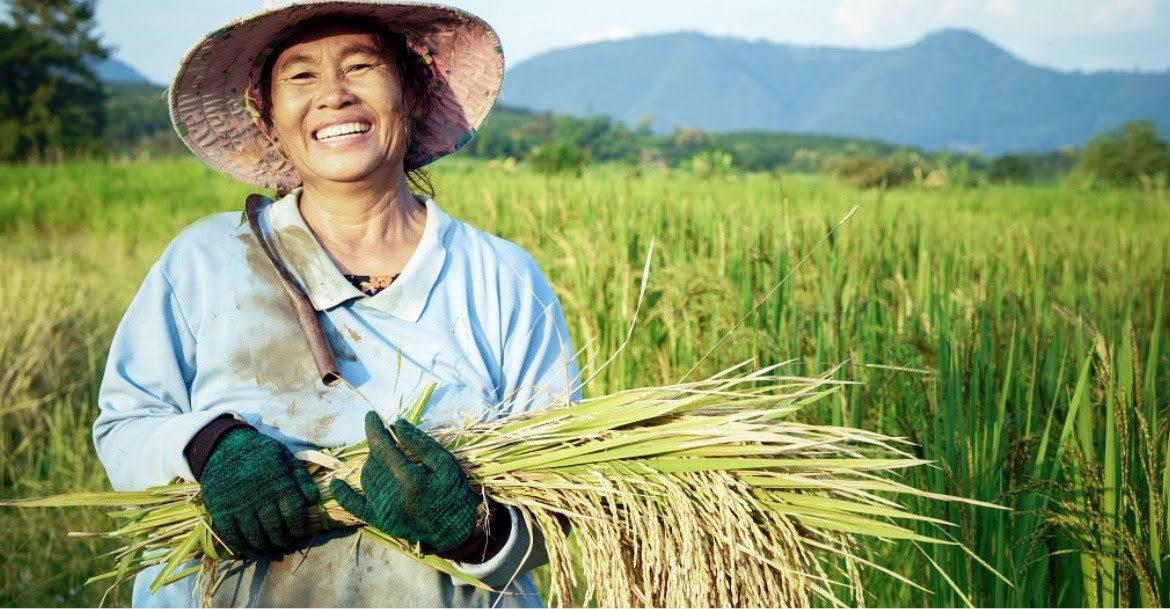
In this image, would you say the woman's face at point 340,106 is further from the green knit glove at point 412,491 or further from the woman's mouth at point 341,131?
the green knit glove at point 412,491

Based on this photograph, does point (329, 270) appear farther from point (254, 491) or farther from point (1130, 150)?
point (1130, 150)

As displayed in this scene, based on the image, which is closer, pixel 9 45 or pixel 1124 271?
pixel 1124 271

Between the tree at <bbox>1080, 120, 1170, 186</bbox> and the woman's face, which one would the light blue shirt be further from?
the tree at <bbox>1080, 120, 1170, 186</bbox>

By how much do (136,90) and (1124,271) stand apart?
354ft

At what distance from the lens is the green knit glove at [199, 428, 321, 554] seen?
1328mm

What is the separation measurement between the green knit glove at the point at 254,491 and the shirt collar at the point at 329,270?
0.96ft

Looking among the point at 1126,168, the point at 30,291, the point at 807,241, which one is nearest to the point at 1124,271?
the point at 807,241

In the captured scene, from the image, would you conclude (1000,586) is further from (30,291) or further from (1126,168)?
(1126,168)

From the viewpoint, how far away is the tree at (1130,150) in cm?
2580

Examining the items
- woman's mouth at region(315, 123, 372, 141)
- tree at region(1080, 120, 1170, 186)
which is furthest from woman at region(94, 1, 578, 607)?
tree at region(1080, 120, 1170, 186)

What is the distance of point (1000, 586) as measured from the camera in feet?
6.28

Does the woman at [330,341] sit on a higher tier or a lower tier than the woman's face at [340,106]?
lower

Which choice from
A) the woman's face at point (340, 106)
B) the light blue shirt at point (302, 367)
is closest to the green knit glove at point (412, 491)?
the light blue shirt at point (302, 367)

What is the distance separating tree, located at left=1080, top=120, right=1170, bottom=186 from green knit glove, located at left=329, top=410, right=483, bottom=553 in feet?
88.1
